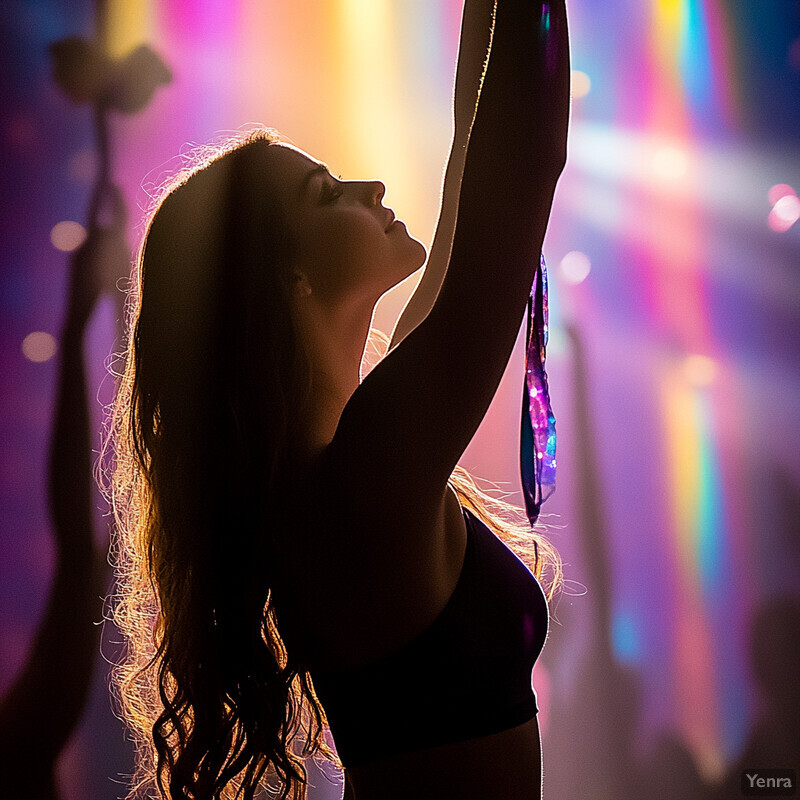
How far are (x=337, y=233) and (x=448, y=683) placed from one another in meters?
0.44

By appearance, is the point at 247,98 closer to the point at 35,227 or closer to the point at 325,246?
the point at 35,227

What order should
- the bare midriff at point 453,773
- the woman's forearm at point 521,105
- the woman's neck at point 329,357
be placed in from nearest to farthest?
the woman's forearm at point 521,105
the bare midriff at point 453,773
the woman's neck at point 329,357

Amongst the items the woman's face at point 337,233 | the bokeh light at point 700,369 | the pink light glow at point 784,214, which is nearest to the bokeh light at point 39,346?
the woman's face at point 337,233

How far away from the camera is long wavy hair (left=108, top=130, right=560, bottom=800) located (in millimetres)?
649

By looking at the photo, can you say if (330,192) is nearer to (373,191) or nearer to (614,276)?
(373,191)

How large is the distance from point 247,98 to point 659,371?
140 centimetres

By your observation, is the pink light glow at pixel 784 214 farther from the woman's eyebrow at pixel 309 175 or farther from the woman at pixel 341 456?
the woman's eyebrow at pixel 309 175

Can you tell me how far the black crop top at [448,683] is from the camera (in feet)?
1.89

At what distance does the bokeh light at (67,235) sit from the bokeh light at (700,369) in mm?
1698

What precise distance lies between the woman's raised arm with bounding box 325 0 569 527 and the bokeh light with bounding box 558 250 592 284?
1653 millimetres

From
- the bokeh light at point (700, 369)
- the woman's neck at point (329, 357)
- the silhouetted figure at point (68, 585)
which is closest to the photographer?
the woman's neck at point (329, 357)

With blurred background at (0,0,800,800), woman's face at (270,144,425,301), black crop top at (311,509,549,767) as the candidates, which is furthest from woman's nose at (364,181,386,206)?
blurred background at (0,0,800,800)

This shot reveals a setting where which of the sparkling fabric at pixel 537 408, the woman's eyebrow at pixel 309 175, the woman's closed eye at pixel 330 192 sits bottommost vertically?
the sparkling fabric at pixel 537 408

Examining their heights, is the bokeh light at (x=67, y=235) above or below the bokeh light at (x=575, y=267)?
above
